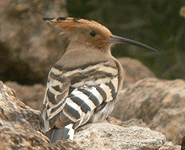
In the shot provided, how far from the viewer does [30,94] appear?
377 centimetres

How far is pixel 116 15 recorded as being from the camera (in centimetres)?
584

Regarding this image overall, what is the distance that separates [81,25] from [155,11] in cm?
341

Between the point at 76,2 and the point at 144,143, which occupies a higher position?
the point at 144,143

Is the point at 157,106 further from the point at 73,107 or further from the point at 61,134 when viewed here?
the point at 61,134

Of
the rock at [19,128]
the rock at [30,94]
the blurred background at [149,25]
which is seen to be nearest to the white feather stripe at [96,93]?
the rock at [19,128]

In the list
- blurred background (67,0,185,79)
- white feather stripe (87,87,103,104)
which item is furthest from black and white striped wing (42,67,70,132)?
blurred background (67,0,185,79)

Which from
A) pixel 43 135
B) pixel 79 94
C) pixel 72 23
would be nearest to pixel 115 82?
pixel 79 94

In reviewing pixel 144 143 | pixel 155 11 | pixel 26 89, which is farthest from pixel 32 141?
pixel 155 11

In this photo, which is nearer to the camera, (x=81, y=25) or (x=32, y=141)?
(x=32, y=141)

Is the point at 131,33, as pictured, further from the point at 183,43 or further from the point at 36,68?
the point at 36,68

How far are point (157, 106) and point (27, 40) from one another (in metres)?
1.75

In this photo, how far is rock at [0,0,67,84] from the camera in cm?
371

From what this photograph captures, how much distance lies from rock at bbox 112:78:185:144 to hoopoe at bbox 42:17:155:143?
1.93 ft

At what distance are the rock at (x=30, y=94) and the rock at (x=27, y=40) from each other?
0.38 ft
